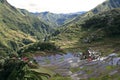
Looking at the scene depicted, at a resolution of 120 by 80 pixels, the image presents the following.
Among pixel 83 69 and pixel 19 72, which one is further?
pixel 19 72

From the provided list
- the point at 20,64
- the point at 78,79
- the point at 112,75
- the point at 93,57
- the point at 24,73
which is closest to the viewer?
the point at 112,75

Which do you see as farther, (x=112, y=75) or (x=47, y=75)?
(x=47, y=75)

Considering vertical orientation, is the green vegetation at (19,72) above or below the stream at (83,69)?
above

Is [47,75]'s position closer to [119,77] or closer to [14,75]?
[14,75]

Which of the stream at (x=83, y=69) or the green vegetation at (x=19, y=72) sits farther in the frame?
the green vegetation at (x=19, y=72)

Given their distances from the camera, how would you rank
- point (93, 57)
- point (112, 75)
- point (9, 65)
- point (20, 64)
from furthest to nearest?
point (93, 57)
point (9, 65)
point (20, 64)
point (112, 75)

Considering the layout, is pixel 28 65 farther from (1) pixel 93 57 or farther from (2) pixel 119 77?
(2) pixel 119 77

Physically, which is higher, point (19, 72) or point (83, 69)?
point (19, 72)

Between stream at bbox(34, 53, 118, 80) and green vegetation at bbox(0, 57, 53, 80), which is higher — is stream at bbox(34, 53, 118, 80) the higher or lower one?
the lower one

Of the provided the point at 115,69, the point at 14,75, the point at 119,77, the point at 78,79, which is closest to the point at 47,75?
the point at 14,75

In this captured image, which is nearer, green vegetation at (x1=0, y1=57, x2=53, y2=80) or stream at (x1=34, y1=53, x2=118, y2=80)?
stream at (x1=34, y1=53, x2=118, y2=80)
